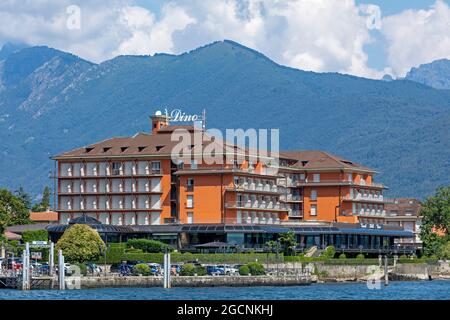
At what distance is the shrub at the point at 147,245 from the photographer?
124m

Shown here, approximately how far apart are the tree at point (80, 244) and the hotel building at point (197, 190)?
1743cm

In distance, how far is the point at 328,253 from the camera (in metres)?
132

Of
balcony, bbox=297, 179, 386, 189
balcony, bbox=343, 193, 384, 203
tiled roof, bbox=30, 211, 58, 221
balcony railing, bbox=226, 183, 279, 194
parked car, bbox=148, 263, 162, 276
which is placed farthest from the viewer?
tiled roof, bbox=30, 211, 58, 221

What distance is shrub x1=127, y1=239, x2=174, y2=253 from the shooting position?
124375mm

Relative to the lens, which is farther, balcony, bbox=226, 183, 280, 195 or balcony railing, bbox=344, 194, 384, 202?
balcony railing, bbox=344, 194, 384, 202

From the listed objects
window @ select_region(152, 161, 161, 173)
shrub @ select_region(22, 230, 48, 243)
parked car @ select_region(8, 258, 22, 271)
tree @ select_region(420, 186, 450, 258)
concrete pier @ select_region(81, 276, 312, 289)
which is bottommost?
concrete pier @ select_region(81, 276, 312, 289)

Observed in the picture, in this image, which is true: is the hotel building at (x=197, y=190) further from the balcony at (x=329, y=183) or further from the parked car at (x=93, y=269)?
the parked car at (x=93, y=269)

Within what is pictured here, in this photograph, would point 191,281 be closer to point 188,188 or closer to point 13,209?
point 188,188

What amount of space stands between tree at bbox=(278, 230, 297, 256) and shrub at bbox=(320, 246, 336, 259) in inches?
144

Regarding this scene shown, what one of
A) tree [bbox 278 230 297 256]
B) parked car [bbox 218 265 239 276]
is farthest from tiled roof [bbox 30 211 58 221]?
parked car [bbox 218 265 239 276]

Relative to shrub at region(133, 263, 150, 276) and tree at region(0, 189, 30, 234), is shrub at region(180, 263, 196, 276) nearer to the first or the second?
shrub at region(133, 263, 150, 276)

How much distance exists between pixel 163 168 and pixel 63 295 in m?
58.9
